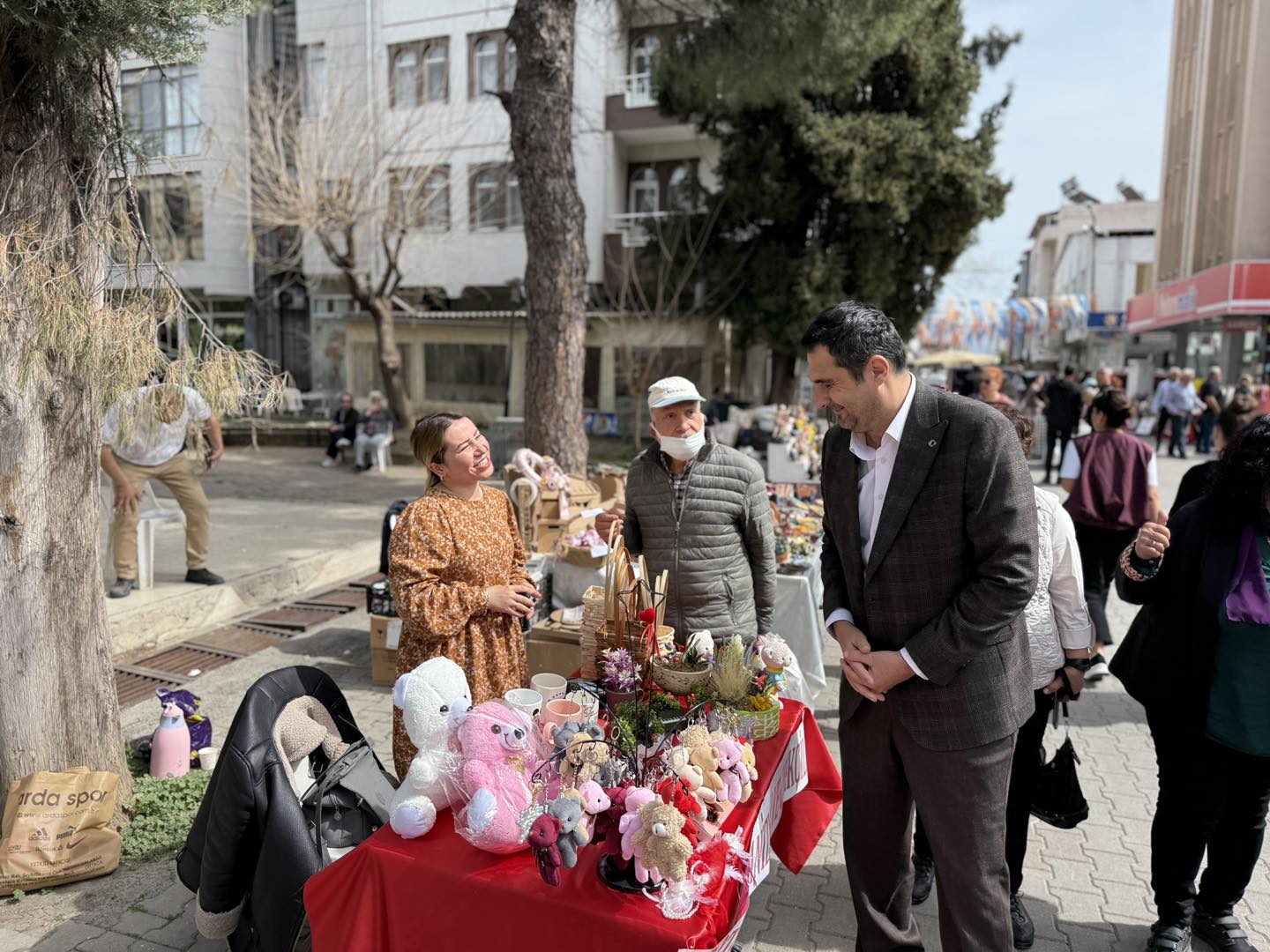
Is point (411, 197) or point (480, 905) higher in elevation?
point (411, 197)

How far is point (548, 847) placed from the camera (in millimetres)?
1826

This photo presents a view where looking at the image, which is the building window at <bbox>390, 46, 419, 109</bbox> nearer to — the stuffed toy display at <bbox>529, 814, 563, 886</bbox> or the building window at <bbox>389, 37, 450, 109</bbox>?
the building window at <bbox>389, 37, 450, 109</bbox>

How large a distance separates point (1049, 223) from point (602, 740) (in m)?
68.5

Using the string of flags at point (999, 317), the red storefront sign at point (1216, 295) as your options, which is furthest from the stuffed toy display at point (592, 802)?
the string of flags at point (999, 317)

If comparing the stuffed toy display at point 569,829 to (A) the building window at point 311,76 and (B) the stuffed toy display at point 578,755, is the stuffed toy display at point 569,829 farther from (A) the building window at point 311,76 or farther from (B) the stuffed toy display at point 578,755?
(A) the building window at point 311,76

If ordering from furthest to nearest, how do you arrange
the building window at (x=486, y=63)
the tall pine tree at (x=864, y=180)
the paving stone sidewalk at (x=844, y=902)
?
the building window at (x=486, y=63) → the tall pine tree at (x=864, y=180) → the paving stone sidewalk at (x=844, y=902)

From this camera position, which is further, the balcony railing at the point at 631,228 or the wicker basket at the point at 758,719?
the balcony railing at the point at 631,228

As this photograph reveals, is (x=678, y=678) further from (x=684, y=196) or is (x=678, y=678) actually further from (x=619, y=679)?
(x=684, y=196)

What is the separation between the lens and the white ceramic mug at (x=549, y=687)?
254 centimetres

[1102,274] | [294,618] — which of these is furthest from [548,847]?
[1102,274]

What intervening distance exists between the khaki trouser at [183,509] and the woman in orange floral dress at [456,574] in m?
4.45

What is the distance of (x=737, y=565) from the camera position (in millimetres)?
3564

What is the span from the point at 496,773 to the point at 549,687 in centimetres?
55

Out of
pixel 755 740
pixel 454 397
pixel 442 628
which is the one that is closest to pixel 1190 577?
pixel 755 740
